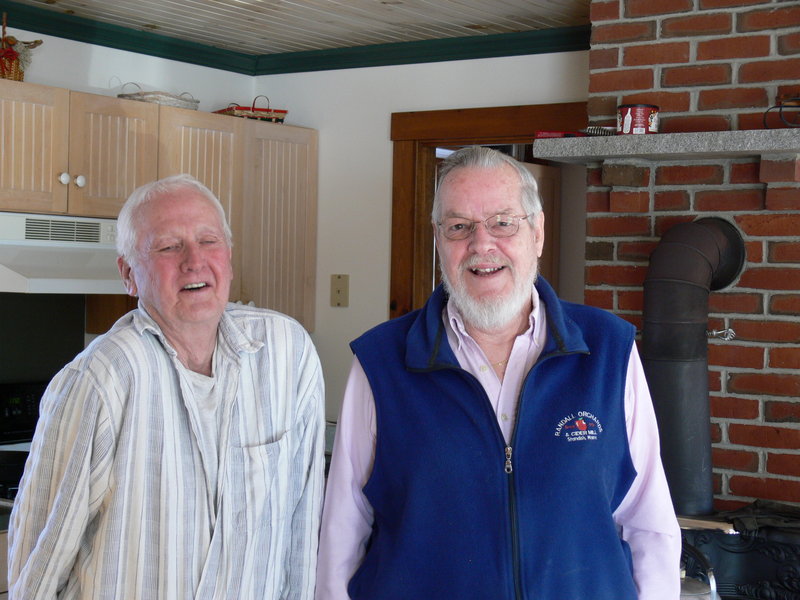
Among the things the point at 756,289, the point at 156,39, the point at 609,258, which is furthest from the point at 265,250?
the point at 756,289

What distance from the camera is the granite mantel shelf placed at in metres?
2.63

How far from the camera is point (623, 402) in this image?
160cm

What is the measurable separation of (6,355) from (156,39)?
143 cm

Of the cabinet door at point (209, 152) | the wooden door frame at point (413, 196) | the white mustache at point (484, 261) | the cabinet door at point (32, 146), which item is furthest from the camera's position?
the wooden door frame at point (413, 196)

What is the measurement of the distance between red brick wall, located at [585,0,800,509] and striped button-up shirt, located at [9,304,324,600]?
1597 mm

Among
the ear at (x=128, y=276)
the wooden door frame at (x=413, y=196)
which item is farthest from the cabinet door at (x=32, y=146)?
the ear at (x=128, y=276)

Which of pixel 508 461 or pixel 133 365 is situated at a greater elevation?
pixel 133 365

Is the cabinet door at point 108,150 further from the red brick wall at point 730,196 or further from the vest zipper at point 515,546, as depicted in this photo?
the vest zipper at point 515,546

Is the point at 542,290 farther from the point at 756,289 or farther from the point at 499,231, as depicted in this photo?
the point at 756,289

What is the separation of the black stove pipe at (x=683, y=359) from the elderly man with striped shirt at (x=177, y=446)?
125 cm

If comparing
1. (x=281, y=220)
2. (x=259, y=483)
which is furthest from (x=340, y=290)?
(x=259, y=483)

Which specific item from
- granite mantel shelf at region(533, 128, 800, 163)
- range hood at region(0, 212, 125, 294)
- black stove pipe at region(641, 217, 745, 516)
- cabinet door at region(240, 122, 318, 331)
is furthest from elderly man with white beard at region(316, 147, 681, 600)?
cabinet door at region(240, 122, 318, 331)

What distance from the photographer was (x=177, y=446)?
5.37 feet

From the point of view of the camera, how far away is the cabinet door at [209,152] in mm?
3826
